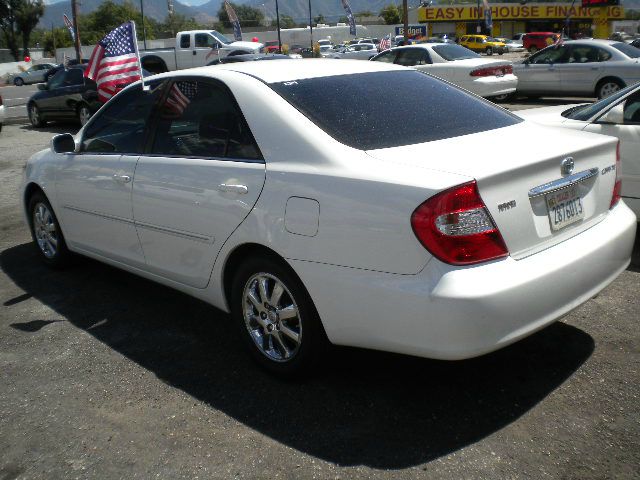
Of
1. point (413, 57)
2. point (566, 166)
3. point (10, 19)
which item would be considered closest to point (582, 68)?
point (413, 57)

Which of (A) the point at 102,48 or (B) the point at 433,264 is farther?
(A) the point at 102,48

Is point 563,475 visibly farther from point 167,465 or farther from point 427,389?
point 167,465

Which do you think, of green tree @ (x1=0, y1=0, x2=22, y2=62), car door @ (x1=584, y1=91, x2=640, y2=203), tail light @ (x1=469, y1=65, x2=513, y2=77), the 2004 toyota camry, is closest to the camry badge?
the 2004 toyota camry

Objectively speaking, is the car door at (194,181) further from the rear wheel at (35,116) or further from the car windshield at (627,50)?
the rear wheel at (35,116)

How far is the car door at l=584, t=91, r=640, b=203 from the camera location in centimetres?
555

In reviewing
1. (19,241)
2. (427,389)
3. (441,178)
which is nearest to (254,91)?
(441,178)

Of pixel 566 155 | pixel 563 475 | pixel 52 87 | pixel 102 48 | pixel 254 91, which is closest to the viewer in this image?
pixel 563 475

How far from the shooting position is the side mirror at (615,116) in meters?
5.70

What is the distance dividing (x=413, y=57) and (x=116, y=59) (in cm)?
1113

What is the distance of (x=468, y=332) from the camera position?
115 inches

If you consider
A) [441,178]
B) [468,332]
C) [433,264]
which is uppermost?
[441,178]

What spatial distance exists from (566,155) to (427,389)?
4.43 ft

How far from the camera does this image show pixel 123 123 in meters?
4.86

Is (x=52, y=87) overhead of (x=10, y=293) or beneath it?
overhead
